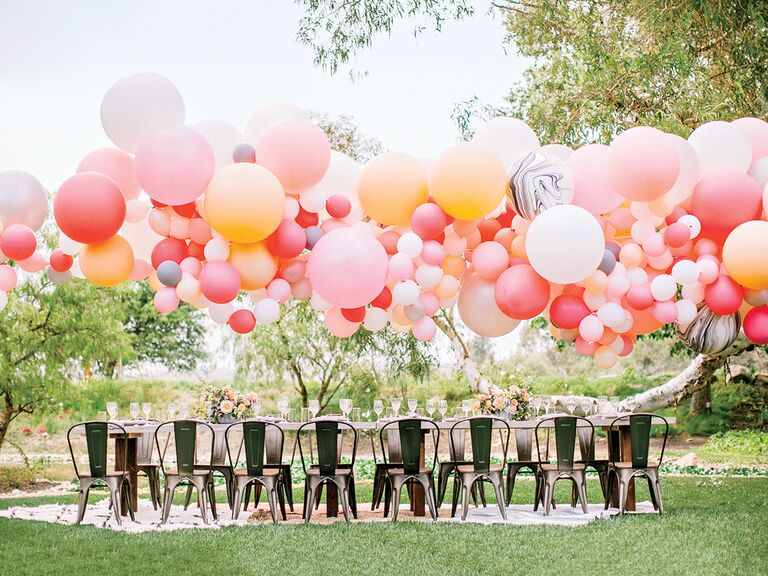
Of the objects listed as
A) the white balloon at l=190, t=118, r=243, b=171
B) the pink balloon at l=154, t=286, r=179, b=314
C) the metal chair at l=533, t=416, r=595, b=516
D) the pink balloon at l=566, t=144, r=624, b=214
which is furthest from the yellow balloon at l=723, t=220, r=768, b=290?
the metal chair at l=533, t=416, r=595, b=516

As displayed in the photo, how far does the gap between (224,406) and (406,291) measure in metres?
4.17

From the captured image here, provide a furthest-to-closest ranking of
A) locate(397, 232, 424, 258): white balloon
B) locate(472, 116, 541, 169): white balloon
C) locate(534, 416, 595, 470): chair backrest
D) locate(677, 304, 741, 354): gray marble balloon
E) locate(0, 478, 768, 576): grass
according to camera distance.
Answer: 1. locate(534, 416, 595, 470): chair backrest
2. locate(0, 478, 768, 576): grass
3. locate(472, 116, 541, 169): white balloon
4. locate(677, 304, 741, 354): gray marble balloon
5. locate(397, 232, 424, 258): white balloon

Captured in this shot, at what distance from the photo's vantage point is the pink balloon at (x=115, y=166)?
4.17m

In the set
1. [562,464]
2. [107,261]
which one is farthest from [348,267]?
[562,464]

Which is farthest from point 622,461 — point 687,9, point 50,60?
point 50,60

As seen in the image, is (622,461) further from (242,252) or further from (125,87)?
(125,87)

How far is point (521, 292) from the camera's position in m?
3.97

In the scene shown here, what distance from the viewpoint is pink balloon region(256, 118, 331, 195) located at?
3.88 m

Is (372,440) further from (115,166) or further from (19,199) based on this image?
(19,199)

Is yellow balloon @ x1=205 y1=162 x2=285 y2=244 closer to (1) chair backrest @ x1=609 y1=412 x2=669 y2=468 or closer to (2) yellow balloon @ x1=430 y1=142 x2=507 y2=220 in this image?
(2) yellow balloon @ x1=430 y1=142 x2=507 y2=220

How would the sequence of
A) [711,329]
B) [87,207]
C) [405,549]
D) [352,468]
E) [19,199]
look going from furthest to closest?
[352,468] → [405,549] → [711,329] → [19,199] → [87,207]

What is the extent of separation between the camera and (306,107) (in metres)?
14.7

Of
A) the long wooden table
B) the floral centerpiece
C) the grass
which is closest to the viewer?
the grass

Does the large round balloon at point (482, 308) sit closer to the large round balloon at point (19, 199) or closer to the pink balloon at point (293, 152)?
the pink balloon at point (293, 152)
